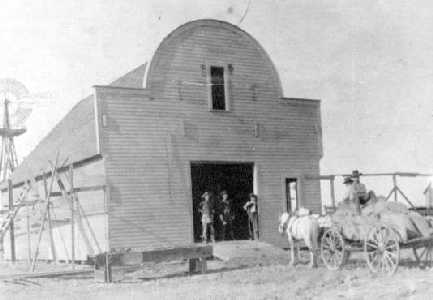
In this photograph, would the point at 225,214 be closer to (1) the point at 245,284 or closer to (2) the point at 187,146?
(2) the point at 187,146

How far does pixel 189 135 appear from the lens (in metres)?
20.5

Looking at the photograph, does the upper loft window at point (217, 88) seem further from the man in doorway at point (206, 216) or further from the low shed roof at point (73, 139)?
the man in doorway at point (206, 216)

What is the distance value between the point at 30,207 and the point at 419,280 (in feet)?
60.2

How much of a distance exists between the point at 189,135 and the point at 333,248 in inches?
293

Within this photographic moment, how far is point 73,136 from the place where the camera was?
23.4 meters

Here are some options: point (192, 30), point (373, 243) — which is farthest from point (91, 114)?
point (373, 243)

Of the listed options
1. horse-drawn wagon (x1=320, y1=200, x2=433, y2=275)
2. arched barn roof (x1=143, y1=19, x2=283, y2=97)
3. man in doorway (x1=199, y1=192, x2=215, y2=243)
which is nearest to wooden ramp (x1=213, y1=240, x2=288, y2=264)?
man in doorway (x1=199, y1=192, x2=215, y2=243)

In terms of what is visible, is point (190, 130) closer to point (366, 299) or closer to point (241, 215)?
point (241, 215)

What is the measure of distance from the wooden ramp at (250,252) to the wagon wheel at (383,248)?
4.80m

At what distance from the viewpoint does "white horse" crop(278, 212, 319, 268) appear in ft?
51.7

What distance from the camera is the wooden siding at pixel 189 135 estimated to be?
19.3 m

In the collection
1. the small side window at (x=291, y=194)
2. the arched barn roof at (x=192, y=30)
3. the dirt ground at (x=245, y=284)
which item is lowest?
the dirt ground at (x=245, y=284)

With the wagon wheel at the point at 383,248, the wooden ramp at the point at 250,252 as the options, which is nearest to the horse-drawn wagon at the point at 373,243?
the wagon wheel at the point at 383,248

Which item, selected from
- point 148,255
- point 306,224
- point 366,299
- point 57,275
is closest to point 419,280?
point 366,299
